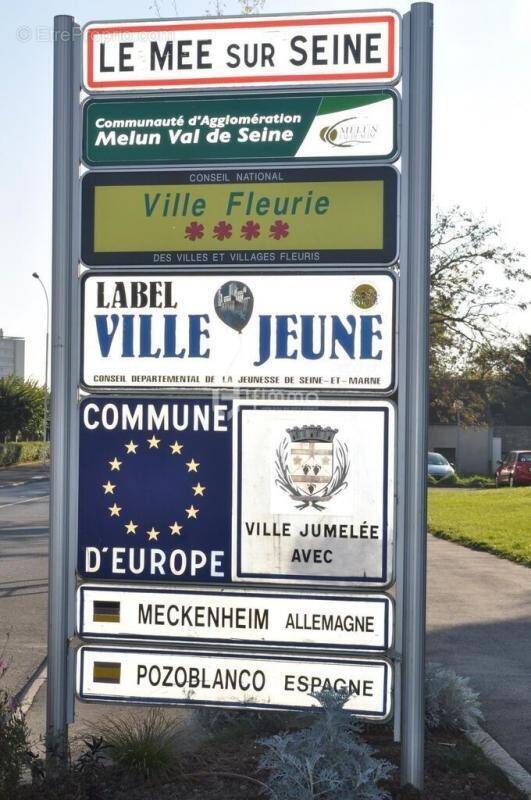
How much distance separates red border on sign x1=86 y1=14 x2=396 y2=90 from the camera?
5.53 meters

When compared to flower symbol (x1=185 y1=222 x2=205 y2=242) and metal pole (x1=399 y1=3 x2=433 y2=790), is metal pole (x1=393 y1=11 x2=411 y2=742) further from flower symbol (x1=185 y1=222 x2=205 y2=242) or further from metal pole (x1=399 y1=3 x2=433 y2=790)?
flower symbol (x1=185 y1=222 x2=205 y2=242)

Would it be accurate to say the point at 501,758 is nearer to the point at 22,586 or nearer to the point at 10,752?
the point at 10,752

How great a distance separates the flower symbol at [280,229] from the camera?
5.57 metres

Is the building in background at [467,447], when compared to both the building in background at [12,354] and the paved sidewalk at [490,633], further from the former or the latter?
the building in background at [12,354]

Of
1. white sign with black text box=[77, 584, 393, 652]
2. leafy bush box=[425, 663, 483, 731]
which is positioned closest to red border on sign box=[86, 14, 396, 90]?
white sign with black text box=[77, 584, 393, 652]

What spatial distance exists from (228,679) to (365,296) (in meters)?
1.98

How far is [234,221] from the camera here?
18.5 feet

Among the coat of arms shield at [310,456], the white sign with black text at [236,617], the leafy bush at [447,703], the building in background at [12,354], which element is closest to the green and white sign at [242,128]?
the coat of arms shield at [310,456]

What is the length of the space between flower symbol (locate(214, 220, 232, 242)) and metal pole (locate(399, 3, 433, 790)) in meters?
0.88

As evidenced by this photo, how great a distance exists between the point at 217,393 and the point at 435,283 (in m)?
23.3

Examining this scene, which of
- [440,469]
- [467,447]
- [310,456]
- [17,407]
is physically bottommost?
[440,469]

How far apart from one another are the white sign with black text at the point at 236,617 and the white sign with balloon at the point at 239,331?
3.35 feet

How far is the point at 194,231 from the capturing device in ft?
18.6

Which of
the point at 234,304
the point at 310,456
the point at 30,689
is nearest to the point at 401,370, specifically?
the point at 310,456
